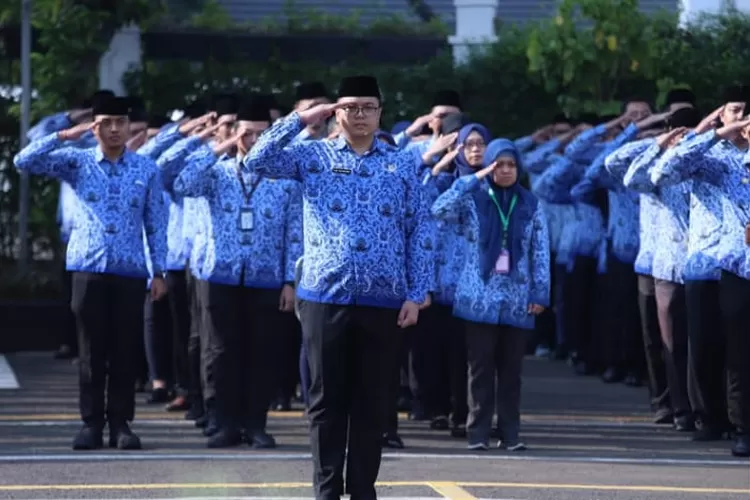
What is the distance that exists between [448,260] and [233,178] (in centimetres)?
174

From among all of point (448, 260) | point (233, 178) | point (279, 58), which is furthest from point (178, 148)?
point (279, 58)

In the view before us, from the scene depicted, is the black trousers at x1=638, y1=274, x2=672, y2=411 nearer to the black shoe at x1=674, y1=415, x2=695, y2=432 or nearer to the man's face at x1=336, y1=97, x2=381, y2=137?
the black shoe at x1=674, y1=415, x2=695, y2=432

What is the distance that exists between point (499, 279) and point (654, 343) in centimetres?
→ 277

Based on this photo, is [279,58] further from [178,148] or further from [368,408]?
[368,408]

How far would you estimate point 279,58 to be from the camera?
79.2 ft

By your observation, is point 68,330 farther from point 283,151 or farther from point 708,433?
point 283,151

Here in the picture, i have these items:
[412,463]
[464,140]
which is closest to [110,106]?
[464,140]

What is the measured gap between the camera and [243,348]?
586 inches

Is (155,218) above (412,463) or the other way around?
above

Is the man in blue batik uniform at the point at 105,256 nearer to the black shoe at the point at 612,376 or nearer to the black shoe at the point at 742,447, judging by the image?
the black shoe at the point at 742,447

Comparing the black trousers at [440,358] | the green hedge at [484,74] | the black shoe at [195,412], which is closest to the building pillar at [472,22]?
the green hedge at [484,74]

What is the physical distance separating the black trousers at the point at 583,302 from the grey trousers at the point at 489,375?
6.33 metres

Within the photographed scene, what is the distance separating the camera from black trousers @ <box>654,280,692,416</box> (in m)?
16.3

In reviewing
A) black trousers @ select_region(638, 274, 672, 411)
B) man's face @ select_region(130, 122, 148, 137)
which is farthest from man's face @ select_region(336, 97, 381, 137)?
man's face @ select_region(130, 122, 148, 137)
